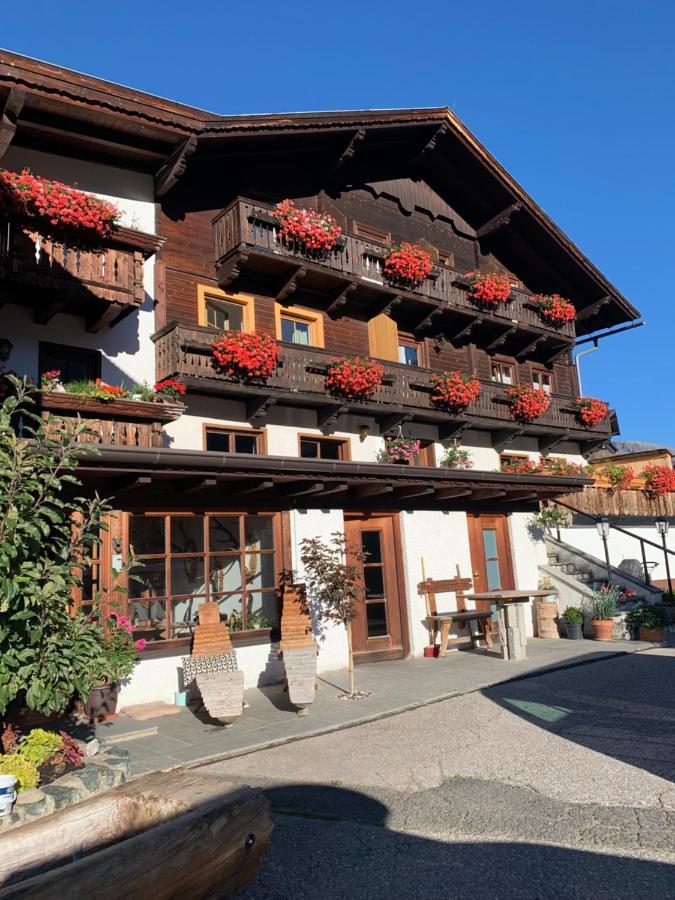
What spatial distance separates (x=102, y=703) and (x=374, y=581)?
20.0ft

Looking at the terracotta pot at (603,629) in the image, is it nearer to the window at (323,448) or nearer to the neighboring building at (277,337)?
the neighboring building at (277,337)

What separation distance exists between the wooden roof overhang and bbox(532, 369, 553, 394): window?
20.6 ft

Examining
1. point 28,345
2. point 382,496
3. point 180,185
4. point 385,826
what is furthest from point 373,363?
point 385,826

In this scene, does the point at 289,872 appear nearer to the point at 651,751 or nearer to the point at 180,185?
the point at 651,751

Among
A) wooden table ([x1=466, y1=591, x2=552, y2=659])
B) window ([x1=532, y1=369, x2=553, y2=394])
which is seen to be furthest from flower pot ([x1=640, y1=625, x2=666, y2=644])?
window ([x1=532, y1=369, x2=553, y2=394])

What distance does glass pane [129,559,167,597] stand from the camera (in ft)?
34.5

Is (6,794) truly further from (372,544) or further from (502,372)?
(502,372)

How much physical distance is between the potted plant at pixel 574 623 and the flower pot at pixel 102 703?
10231 millimetres

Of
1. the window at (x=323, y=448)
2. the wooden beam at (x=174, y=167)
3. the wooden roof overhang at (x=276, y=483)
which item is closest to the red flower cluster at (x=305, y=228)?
the wooden beam at (x=174, y=167)

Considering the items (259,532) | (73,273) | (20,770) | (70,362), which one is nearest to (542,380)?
(259,532)

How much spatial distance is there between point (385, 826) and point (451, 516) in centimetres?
1012

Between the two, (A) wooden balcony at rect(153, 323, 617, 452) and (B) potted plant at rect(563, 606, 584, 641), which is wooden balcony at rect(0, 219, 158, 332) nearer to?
(A) wooden balcony at rect(153, 323, 617, 452)

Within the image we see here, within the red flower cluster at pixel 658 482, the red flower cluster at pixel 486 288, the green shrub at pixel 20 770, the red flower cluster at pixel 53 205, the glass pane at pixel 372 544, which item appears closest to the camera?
the green shrub at pixel 20 770

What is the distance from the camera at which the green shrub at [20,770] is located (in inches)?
210
